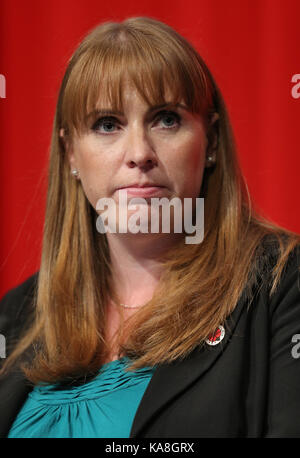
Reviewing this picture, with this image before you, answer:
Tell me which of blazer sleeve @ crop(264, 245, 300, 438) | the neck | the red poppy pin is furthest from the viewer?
the neck

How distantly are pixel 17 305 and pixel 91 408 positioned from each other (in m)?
0.40

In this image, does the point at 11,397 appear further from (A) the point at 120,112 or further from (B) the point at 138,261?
(A) the point at 120,112

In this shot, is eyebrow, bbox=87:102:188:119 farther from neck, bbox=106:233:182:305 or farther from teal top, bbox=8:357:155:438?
teal top, bbox=8:357:155:438

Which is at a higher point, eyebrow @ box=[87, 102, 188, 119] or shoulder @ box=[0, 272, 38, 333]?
eyebrow @ box=[87, 102, 188, 119]

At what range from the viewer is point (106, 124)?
3.50 ft

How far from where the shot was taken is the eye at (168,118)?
1.05 meters

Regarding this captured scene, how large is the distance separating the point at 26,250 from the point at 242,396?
889 mm

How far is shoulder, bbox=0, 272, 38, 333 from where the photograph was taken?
1.30m

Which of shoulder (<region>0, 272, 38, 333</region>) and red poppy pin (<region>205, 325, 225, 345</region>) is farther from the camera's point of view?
shoulder (<region>0, 272, 38, 333</region>)

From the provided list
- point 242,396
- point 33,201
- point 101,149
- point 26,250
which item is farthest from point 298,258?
point 26,250

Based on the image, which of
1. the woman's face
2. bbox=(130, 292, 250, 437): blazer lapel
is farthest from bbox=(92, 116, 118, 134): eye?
bbox=(130, 292, 250, 437): blazer lapel

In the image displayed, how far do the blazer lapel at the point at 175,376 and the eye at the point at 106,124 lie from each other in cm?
36

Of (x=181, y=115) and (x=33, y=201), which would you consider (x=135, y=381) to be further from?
(x=33, y=201)

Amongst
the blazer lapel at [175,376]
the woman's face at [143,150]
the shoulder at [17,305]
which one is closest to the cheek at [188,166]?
the woman's face at [143,150]
